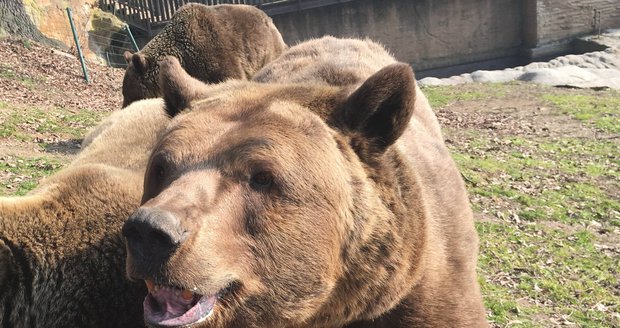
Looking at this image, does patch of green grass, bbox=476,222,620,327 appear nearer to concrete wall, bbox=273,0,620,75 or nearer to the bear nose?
the bear nose

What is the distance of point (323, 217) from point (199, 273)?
0.56 metres

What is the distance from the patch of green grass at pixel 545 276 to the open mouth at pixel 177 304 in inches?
157

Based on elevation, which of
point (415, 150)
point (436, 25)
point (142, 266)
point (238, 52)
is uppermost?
point (142, 266)

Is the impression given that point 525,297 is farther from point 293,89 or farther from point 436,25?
point 436,25

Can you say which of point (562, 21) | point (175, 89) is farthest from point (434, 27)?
point (175, 89)

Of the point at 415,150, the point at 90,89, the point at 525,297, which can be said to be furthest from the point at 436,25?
the point at 415,150

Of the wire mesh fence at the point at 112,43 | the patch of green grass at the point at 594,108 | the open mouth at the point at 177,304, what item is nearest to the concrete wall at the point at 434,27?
the wire mesh fence at the point at 112,43

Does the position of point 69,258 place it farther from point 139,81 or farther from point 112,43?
point 112,43

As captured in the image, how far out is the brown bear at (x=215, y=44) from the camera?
Answer: 10953mm

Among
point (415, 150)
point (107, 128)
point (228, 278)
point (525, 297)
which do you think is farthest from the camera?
point (525, 297)

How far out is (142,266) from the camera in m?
2.28

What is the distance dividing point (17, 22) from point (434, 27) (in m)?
14.4

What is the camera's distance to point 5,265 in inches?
121

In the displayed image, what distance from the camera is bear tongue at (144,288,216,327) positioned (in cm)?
239
